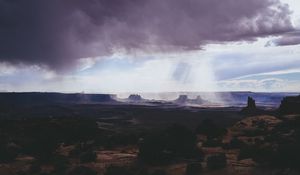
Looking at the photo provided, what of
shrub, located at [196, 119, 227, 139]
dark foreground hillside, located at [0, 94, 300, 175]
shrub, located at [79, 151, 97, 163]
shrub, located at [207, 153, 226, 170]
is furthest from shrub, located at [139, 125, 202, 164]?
shrub, located at [196, 119, 227, 139]

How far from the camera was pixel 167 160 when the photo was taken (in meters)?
28.9

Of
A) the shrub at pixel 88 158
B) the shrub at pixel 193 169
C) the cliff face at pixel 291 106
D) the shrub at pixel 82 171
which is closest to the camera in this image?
the shrub at pixel 193 169

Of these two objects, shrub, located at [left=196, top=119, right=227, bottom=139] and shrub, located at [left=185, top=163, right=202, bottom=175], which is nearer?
shrub, located at [left=185, top=163, right=202, bottom=175]

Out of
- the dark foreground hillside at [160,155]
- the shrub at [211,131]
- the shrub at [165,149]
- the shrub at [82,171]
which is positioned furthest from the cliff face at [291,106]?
the shrub at [82,171]

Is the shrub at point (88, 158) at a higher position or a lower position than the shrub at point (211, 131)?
lower

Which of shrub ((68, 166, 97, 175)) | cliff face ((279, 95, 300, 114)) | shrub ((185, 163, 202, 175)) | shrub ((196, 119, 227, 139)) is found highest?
cliff face ((279, 95, 300, 114))

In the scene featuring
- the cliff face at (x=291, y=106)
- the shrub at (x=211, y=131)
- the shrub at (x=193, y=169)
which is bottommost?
the shrub at (x=193, y=169)

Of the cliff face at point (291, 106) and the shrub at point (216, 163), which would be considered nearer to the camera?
the shrub at point (216, 163)

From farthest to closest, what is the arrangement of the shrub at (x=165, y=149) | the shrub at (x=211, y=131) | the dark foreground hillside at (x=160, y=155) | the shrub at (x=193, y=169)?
the shrub at (x=211, y=131) → the shrub at (x=165, y=149) → the dark foreground hillside at (x=160, y=155) → the shrub at (x=193, y=169)

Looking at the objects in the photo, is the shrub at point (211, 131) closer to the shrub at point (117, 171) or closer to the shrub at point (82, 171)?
the shrub at point (117, 171)

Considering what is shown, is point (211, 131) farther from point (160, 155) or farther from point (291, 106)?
point (291, 106)

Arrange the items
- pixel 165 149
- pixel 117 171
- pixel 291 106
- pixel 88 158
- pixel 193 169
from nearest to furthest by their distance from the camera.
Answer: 1. pixel 193 169
2. pixel 117 171
3. pixel 88 158
4. pixel 165 149
5. pixel 291 106

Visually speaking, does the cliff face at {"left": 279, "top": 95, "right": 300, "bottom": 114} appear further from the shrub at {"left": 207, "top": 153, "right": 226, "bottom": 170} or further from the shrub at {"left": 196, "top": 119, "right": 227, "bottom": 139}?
the shrub at {"left": 207, "top": 153, "right": 226, "bottom": 170}

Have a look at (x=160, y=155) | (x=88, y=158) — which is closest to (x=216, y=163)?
(x=160, y=155)
